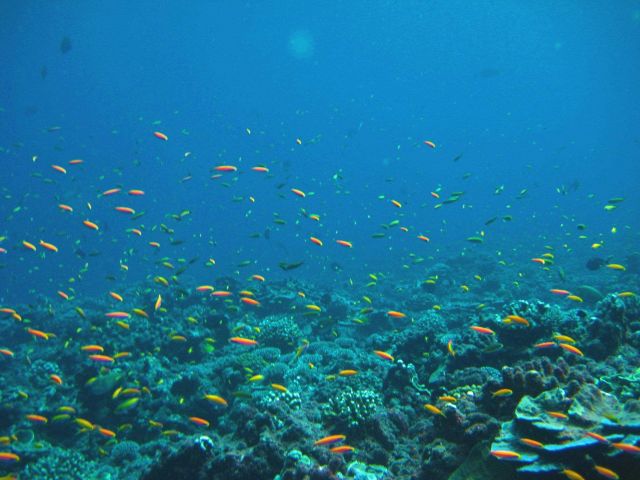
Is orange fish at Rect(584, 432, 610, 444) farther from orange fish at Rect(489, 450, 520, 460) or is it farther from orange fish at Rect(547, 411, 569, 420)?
orange fish at Rect(489, 450, 520, 460)

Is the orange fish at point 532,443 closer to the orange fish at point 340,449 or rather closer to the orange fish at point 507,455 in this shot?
the orange fish at point 507,455

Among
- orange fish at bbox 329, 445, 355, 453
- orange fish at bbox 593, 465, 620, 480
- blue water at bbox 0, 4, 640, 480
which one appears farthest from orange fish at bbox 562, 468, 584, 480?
blue water at bbox 0, 4, 640, 480

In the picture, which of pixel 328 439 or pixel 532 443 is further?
pixel 328 439

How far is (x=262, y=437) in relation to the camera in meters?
5.32

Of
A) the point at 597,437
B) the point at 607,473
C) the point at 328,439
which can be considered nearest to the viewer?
the point at 607,473

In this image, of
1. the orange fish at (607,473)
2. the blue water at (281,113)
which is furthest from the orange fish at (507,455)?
the blue water at (281,113)

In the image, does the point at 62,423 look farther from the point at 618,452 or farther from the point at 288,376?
the point at 618,452

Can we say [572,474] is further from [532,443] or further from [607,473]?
[532,443]

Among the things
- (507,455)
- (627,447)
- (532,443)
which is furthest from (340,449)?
(627,447)

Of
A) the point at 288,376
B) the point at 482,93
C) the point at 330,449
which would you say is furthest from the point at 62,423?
the point at 482,93

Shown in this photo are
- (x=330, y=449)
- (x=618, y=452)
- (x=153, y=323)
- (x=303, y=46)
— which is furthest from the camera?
(x=303, y=46)

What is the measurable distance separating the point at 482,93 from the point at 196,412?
644ft

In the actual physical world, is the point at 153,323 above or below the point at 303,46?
below

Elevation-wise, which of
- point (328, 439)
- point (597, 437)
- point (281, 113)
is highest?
point (281, 113)
